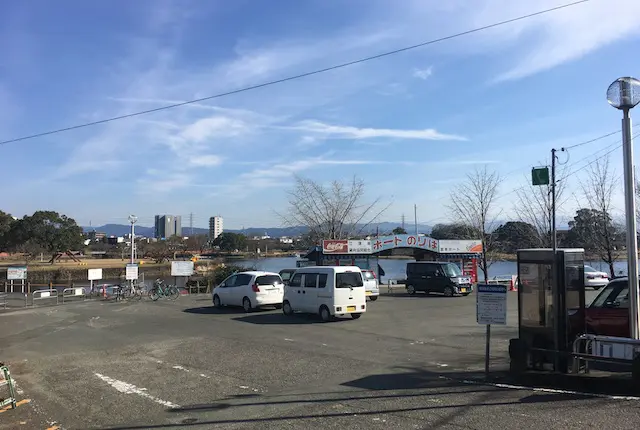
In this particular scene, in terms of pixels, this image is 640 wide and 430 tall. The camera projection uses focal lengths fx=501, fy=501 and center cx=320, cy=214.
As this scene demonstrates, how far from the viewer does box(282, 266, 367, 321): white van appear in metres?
16.9

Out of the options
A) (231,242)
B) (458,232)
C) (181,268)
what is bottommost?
(181,268)

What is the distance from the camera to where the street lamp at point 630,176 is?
7910 mm

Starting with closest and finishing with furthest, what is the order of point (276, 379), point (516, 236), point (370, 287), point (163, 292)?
1. point (276, 379)
2. point (370, 287)
3. point (163, 292)
4. point (516, 236)

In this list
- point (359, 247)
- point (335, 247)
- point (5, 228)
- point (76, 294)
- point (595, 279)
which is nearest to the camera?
point (595, 279)

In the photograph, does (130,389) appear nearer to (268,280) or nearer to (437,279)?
(268,280)

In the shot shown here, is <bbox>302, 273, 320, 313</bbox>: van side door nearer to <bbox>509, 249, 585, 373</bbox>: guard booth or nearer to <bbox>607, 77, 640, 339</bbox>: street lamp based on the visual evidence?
<bbox>509, 249, 585, 373</bbox>: guard booth

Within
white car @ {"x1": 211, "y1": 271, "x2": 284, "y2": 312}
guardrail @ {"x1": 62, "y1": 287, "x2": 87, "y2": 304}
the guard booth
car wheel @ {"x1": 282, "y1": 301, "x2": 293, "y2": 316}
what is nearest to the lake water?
guardrail @ {"x1": 62, "y1": 287, "x2": 87, "y2": 304}

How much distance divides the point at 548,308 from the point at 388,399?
329 cm

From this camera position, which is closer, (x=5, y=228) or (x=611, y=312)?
(x=611, y=312)

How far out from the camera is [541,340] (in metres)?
8.46

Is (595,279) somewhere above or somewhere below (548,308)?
below

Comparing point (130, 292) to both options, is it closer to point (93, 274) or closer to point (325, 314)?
point (93, 274)

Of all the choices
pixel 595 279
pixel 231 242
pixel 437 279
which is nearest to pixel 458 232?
pixel 595 279

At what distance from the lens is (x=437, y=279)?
28.3 meters
